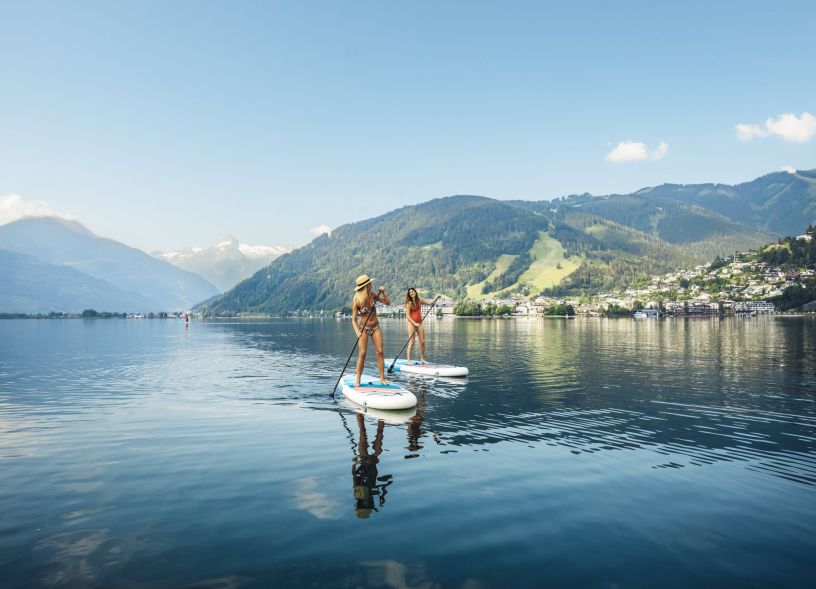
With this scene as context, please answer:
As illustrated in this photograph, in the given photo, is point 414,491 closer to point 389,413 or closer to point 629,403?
point 389,413

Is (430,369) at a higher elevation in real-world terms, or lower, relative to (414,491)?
higher

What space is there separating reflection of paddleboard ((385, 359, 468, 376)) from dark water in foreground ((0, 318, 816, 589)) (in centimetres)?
824

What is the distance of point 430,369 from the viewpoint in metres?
39.3

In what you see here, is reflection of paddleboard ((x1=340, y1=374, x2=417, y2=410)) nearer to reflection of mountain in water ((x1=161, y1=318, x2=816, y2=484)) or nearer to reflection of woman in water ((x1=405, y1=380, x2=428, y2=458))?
reflection of woman in water ((x1=405, y1=380, x2=428, y2=458))

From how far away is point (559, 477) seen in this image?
15.0 meters

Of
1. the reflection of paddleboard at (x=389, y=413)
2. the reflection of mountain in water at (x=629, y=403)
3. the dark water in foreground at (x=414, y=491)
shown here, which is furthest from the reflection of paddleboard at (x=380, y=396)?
the reflection of mountain in water at (x=629, y=403)

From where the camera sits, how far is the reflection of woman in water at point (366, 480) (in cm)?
1252

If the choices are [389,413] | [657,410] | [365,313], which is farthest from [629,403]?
[365,313]

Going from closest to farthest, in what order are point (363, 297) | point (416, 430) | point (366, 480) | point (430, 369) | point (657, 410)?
point (366, 480) → point (416, 430) → point (657, 410) → point (363, 297) → point (430, 369)

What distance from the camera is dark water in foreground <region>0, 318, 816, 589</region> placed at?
9500 millimetres

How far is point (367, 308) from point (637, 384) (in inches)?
793

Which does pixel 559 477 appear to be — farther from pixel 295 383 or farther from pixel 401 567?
pixel 295 383

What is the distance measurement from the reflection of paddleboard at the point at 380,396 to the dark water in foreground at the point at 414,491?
3.44ft

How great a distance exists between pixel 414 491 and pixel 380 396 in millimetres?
11791
